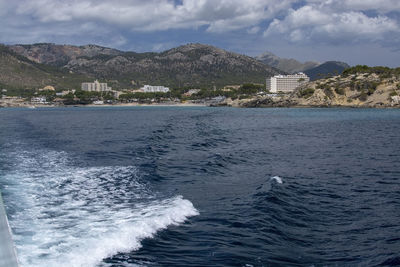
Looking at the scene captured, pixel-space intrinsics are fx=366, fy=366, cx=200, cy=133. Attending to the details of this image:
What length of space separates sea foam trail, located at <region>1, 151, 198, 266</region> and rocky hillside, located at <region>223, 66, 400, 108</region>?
113 metres

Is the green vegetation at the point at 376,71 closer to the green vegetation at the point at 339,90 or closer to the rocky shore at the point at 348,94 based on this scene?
the rocky shore at the point at 348,94

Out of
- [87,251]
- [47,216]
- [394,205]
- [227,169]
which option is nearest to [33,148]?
[227,169]

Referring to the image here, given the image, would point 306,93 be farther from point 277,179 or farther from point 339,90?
point 277,179

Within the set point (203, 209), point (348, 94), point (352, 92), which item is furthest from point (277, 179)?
point (348, 94)

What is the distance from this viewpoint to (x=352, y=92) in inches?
4875

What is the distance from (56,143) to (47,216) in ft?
73.8

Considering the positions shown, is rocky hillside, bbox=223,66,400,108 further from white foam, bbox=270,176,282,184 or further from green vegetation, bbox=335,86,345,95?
white foam, bbox=270,176,282,184

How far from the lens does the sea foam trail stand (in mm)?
8961

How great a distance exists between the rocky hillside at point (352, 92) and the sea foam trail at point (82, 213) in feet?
369

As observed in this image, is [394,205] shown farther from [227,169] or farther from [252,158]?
[252,158]

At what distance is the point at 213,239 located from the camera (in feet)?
32.4

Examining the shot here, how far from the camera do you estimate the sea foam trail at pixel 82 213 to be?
8961 mm

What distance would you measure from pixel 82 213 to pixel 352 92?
413 feet

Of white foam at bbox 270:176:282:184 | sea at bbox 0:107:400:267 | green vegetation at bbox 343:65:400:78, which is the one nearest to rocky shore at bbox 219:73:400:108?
green vegetation at bbox 343:65:400:78
